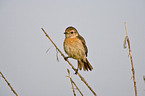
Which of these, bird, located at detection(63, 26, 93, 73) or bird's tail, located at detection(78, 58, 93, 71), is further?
bird's tail, located at detection(78, 58, 93, 71)

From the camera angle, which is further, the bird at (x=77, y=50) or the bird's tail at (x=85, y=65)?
the bird's tail at (x=85, y=65)

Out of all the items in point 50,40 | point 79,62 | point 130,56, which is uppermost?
point 50,40

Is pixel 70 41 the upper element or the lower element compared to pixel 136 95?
upper

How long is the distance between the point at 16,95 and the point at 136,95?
1.18m

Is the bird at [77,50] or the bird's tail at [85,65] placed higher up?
the bird at [77,50]

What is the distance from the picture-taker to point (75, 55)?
5004 mm

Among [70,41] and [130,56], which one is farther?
[70,41]

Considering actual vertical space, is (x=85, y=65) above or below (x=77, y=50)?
below

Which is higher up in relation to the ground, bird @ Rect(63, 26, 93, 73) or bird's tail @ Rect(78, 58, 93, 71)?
bird @ Rect(63, 26, 93, 73)

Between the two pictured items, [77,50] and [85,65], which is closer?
[77,50]

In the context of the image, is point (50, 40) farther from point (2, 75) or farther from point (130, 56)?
point (130, 56)

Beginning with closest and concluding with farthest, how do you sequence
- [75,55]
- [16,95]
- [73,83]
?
1. [16,95]
2. [73,83]
3. [75,55]

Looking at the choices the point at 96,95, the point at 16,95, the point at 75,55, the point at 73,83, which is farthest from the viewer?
the point at 75,55

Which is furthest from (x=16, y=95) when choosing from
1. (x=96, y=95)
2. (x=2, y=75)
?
(x=96, y=95)
